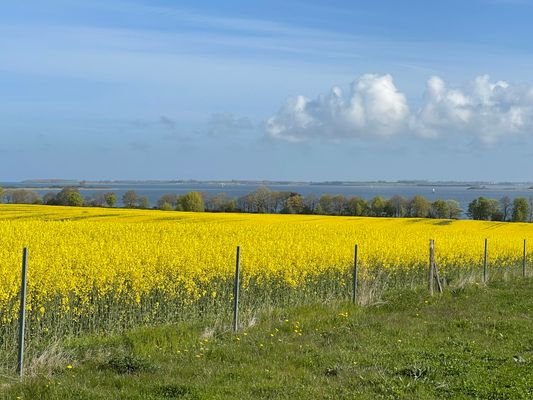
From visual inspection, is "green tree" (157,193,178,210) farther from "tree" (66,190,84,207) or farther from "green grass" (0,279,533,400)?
"green grass" (0,279,533,400)

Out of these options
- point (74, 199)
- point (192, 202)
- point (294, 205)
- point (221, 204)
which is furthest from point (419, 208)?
point (74, 199)

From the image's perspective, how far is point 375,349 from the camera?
992 cm

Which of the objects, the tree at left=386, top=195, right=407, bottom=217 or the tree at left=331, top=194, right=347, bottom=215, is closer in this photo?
the tree at left=331, top=194, right=347, bottom=215

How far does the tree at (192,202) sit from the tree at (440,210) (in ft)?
87.8

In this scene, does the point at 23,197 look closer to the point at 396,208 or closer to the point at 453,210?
the point at 396,208

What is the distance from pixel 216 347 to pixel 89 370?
2.11 meters

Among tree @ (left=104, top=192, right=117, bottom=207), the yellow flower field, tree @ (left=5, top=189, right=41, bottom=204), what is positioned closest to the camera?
the yellow flower field

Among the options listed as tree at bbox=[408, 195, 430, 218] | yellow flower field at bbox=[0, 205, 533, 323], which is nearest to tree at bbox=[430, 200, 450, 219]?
tree at bbox=[408, 195, 430, 218]

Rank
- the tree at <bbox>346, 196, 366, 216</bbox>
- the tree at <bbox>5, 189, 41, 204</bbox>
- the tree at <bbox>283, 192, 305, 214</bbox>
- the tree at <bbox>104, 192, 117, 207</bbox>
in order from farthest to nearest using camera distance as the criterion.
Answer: the tree at <bbox>104, 192, 117, 207</bbox>
the tree at <bbox>5, 189, 41, 204</bbox>
the tree at <bbox>346, 196, 366, 216</bbox>
the tree at <bbox>283, 192, 305, 214</bbox>

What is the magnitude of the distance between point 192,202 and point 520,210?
3682 cm

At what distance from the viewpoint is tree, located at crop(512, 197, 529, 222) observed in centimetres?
7271

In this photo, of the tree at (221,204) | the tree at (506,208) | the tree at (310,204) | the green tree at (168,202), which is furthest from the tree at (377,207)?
the green tree at (168,202)

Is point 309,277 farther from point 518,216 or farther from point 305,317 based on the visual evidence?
point 518,216

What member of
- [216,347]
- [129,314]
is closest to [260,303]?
[129,314]
